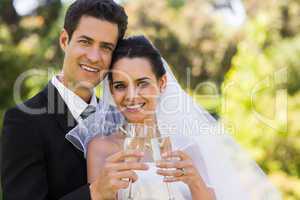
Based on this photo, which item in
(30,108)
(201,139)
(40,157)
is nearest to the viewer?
(40,157)

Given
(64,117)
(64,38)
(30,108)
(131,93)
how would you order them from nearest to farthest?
1. (30,108)
2. (64,117)
3. (131,93)
4. (64,38)

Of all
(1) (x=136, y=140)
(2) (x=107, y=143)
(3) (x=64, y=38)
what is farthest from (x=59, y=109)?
(1) (x=136, y=140)

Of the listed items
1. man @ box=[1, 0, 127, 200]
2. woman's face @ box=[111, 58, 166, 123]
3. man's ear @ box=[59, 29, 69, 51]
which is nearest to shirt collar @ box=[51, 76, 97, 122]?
man @ box=[1, 0, 127, 200]

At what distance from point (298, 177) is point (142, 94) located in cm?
626

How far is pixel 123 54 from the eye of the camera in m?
3.43

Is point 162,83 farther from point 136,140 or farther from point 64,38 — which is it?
point 136,140

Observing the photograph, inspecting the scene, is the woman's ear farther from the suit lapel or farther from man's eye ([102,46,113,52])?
the suit lapel

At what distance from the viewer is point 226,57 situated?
51.2 feet

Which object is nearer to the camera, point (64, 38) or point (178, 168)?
point (178, 168)

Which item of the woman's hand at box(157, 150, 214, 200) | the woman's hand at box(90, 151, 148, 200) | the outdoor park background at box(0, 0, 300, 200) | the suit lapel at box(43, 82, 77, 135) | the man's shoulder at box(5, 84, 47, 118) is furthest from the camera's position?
the outdoor park background at box(0, 0, 300, 200)

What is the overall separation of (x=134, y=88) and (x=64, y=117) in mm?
485

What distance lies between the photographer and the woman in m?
3.14

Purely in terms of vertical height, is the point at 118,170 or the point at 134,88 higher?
the point at 134,88

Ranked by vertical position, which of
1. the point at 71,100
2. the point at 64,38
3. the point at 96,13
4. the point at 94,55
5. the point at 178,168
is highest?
the point at 96,13
